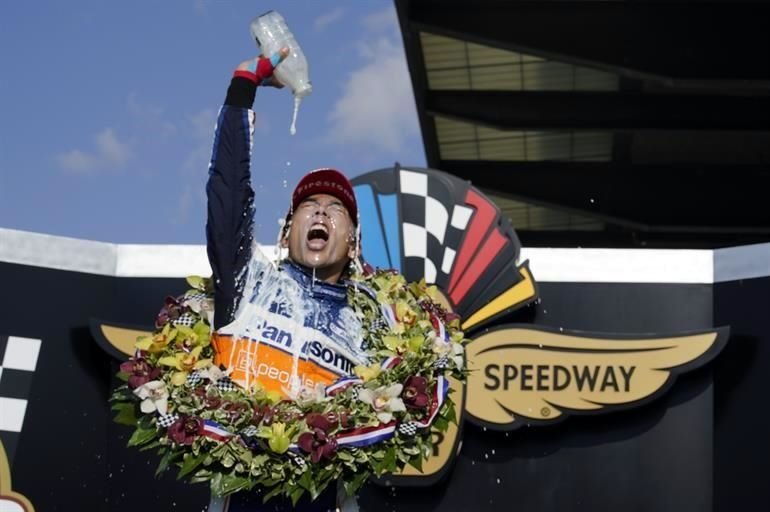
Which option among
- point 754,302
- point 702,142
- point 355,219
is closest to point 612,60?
point 702,142

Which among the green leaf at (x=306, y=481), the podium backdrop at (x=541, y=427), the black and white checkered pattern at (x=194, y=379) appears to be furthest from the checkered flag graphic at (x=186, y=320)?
the podium backdrop at (x=541, y=427)

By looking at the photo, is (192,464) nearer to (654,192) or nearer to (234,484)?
(234,484)

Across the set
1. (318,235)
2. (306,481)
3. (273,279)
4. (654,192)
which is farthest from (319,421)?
(654,192)

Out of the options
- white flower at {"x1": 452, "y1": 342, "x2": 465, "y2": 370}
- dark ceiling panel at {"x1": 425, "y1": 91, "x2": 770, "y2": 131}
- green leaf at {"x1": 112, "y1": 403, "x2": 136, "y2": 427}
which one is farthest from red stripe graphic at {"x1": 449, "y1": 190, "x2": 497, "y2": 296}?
dark ceiling panel at {"x1": 425, "y1": 91, "x2": 770, "y2": 131}

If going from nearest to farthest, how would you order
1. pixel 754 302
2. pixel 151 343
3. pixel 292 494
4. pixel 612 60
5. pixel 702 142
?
pixel 292 494, pixel 151 343, pixel 754 302, pixel 612 60, pixel 702 142

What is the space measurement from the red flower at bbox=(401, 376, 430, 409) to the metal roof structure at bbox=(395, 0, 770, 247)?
46.8 ft

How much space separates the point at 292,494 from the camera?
14.0 feet

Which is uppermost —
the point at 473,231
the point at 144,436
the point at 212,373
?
the point at 473,231

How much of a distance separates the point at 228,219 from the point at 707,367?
5869 mm

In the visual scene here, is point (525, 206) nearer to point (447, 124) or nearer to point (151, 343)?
point (447, 124)

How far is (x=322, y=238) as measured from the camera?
15.2 ft

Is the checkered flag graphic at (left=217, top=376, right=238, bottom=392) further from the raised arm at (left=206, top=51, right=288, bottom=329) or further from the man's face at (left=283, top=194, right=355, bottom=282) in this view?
the man's face at (left=283, top=194, right=355, bottom=282)

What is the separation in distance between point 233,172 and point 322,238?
392 millimetres

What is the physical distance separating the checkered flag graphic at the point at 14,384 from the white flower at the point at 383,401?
5393mm
